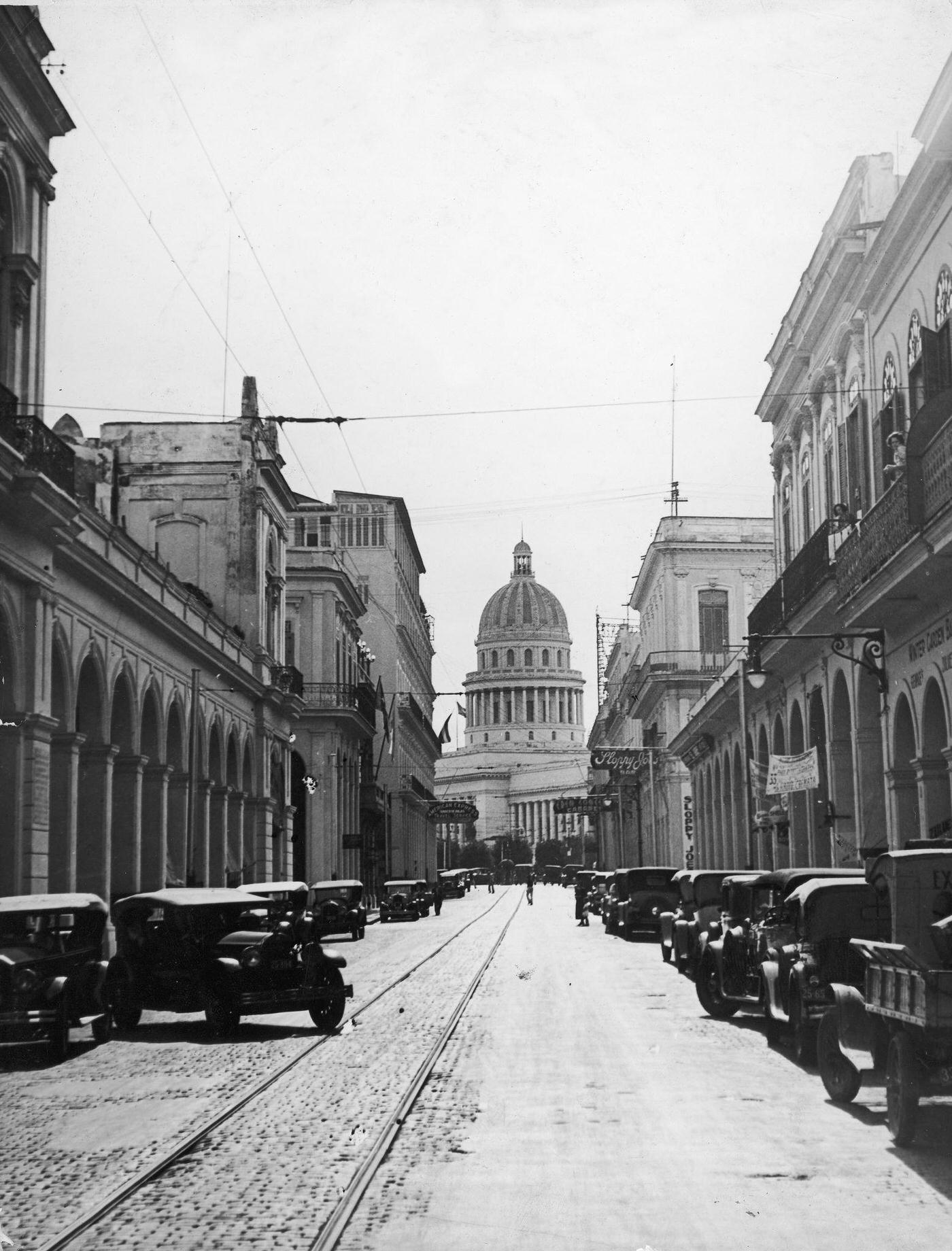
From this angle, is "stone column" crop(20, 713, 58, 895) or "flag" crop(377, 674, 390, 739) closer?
"stone column" crop(20, 713, 58, 895)

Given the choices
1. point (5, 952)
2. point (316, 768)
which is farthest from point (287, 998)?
point (316, 768)

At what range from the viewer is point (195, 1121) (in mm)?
11633

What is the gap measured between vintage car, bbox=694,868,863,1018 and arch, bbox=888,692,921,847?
7615 mm

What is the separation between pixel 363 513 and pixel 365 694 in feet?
72.1

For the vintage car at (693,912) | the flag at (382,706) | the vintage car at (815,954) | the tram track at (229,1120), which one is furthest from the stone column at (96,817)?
the flag at (382,706)

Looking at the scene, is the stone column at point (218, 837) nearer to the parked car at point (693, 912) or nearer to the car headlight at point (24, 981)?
the parked car at point (693, 912)

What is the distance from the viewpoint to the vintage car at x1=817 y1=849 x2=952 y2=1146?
995 cm

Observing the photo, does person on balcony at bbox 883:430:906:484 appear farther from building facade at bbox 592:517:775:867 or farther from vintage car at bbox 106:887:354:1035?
building facade at bbox 592:517:775:867

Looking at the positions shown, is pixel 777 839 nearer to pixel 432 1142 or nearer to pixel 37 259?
pixel 37 259

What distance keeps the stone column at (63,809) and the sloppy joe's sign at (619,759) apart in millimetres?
54833

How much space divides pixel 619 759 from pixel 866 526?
63615mm

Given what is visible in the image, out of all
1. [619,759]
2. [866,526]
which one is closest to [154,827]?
[866,526]

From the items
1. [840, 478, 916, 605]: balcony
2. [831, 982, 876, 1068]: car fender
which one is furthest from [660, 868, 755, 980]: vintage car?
[831, 982, 876, 1068]: car fender

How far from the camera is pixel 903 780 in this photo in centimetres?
2722
